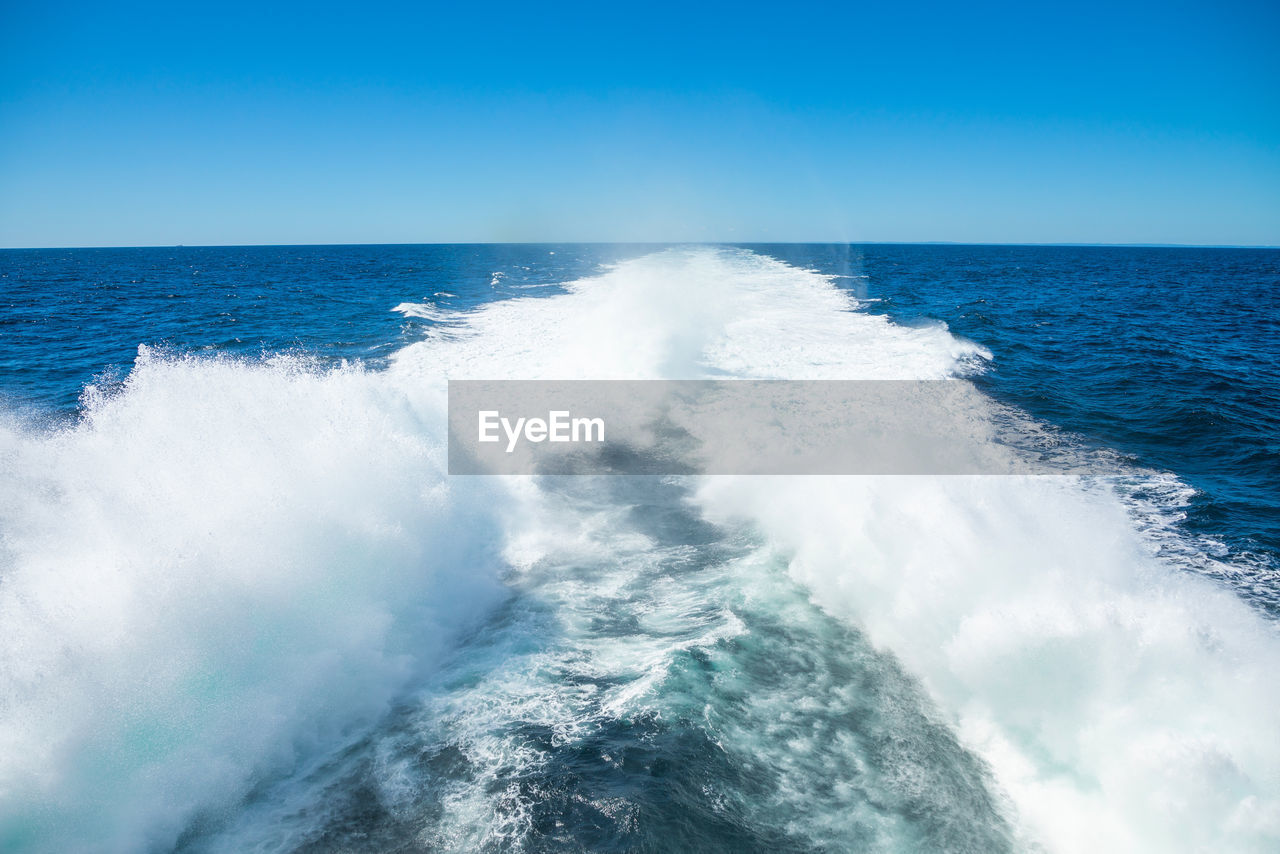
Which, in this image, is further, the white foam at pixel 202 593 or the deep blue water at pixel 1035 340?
the deep blue water at pixel 1035 340

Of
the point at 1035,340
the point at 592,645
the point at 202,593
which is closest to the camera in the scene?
the point at 202,593

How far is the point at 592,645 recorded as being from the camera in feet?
28.4

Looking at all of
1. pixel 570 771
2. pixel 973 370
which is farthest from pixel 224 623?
pixel 973 370

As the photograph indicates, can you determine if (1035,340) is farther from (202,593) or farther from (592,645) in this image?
(202,593)

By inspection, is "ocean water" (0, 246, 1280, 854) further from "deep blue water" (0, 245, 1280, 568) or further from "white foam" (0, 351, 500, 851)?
"deep blue water" (0, 245, 1280, 568)

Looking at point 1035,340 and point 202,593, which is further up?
point 1035,340

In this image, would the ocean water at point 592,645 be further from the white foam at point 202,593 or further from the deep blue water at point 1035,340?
the deep blue water at point 1035,340

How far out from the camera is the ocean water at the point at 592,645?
233 inches

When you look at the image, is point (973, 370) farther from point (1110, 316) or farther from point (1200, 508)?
point (1110, 316)

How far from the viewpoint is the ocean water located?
5.92 meters

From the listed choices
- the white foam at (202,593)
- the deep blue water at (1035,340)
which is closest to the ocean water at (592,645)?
the white foam at (202,593)

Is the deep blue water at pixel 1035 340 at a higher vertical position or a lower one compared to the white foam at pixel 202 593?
higher

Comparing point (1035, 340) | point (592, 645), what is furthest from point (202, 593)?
point (1035, 340)

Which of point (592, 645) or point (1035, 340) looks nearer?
point (592, 645)
